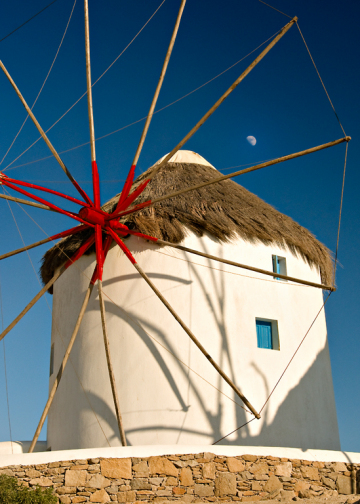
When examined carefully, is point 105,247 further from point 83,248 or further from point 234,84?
point 234,84

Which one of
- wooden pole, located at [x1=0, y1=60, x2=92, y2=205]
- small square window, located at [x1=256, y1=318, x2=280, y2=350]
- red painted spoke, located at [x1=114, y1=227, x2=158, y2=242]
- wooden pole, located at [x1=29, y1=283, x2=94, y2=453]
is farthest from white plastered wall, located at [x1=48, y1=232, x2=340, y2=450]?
wooden pole, located at [x1=0, y1=60, x2=92, y2=205]

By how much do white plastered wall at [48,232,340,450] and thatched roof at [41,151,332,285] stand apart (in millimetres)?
261

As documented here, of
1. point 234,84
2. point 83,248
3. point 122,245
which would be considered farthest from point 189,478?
point 234,84

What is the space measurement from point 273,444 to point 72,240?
208 inches

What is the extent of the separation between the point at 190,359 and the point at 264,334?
63.7 inches

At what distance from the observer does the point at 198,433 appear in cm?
892

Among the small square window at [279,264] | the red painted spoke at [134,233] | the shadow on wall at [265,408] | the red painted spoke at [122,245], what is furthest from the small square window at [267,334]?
the red painted spoke at [122,245]

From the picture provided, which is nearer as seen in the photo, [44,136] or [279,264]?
[44,136]

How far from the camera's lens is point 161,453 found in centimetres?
762

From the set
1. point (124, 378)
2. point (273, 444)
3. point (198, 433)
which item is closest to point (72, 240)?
point (124, 378)

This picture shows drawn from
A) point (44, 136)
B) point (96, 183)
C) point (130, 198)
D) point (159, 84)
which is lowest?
point (130, 198)

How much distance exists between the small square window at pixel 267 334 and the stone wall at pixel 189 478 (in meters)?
2.28

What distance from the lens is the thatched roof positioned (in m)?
10.1

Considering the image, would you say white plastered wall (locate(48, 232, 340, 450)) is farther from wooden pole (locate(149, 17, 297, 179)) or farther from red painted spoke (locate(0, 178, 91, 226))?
wooden pole (locate(149, 17, 297, 179))
